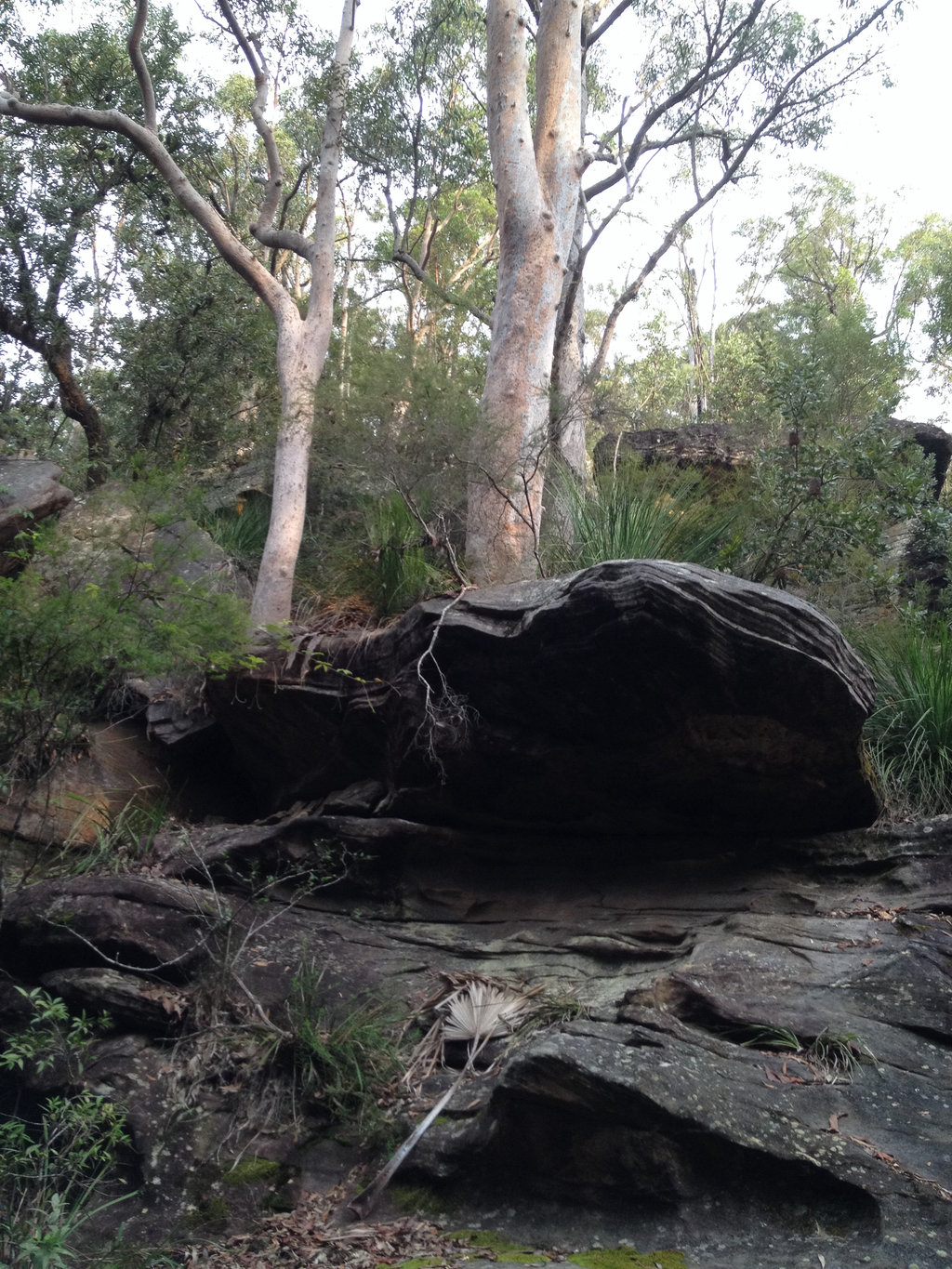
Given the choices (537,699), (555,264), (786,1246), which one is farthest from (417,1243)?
(555,264)

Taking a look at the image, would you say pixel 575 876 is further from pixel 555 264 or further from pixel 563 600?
pixel 555 264

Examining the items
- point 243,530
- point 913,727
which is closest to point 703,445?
point 243,530

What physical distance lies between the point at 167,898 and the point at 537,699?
106 inches

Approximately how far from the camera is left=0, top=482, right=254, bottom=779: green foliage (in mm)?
5984

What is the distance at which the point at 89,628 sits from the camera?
5.97 meters

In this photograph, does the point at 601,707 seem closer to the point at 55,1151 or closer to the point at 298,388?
the point at 55,1151

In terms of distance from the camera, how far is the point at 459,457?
325 inches

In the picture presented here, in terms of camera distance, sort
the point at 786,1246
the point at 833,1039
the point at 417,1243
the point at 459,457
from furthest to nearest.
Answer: the point at 459,457
the point at 833,1039
the point at 417,1243
the point at 786,1246

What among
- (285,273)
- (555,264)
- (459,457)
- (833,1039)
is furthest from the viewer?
(285,273)

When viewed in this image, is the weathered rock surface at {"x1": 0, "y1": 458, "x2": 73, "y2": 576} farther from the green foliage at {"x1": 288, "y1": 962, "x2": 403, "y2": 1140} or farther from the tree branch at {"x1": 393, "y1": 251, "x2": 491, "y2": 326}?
the tree branch at {"x1": 393, "y1": 251, "x2": 491, "y2": 326}

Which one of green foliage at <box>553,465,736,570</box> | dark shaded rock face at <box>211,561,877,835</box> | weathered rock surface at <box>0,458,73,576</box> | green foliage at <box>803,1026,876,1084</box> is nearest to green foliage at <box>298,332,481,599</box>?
dark shaded rock face at <box>211,561,877,835</box>

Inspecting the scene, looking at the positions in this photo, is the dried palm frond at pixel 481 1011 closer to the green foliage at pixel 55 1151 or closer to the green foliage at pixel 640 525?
the green foliage at pixel 55 1151

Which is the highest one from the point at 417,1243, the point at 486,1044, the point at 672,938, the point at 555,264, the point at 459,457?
the point at 555,264

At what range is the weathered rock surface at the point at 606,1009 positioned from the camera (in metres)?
4.50
